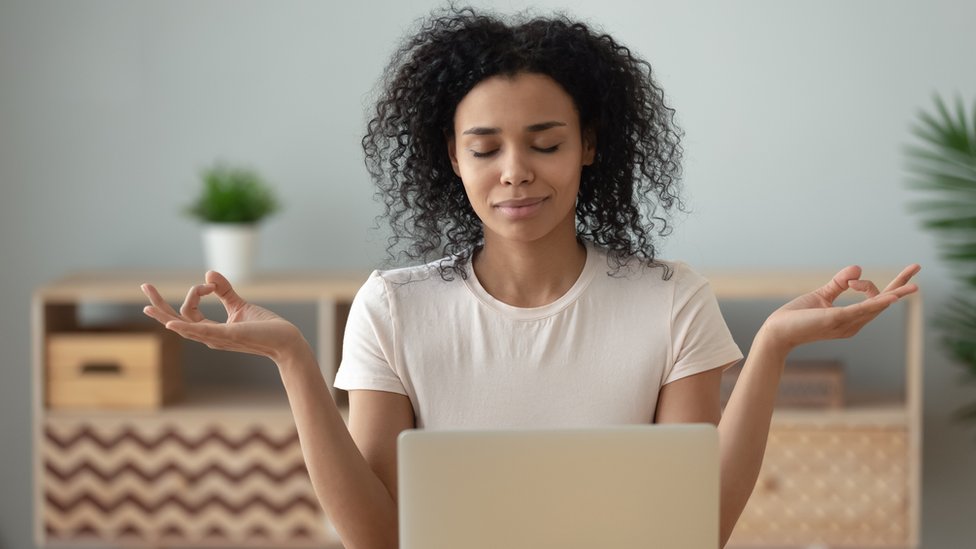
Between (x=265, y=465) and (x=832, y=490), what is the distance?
4.68ft

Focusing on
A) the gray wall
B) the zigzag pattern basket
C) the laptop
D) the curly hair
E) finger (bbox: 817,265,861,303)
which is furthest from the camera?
the gray wall

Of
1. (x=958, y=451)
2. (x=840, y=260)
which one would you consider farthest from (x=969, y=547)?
(x=840, y=260)

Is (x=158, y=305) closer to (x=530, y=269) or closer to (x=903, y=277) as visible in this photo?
(x=530, y=269)

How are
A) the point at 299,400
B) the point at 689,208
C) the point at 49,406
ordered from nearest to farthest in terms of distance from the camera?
the point at 299,400, the point at 49,406, the point at 689,208

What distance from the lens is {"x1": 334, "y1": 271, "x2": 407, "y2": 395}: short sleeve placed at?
1656 mm

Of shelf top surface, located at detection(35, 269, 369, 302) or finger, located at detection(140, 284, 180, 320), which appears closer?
finger, located at detection(140, 284, 180, 320)

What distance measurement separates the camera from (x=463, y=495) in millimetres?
1187

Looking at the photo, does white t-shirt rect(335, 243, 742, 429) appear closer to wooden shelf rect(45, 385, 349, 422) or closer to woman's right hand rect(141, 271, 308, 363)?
woman's right hand rect(141, 271, 308, 363)

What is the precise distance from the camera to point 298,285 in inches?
129

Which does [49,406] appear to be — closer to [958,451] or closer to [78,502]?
[78,502]

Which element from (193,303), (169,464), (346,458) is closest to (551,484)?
(346,458)

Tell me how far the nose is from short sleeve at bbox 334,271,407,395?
26cm

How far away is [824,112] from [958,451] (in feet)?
3.25

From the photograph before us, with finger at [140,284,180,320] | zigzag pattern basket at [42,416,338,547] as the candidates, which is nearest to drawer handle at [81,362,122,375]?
zigzag pattern basket at [42,416,338,547]
